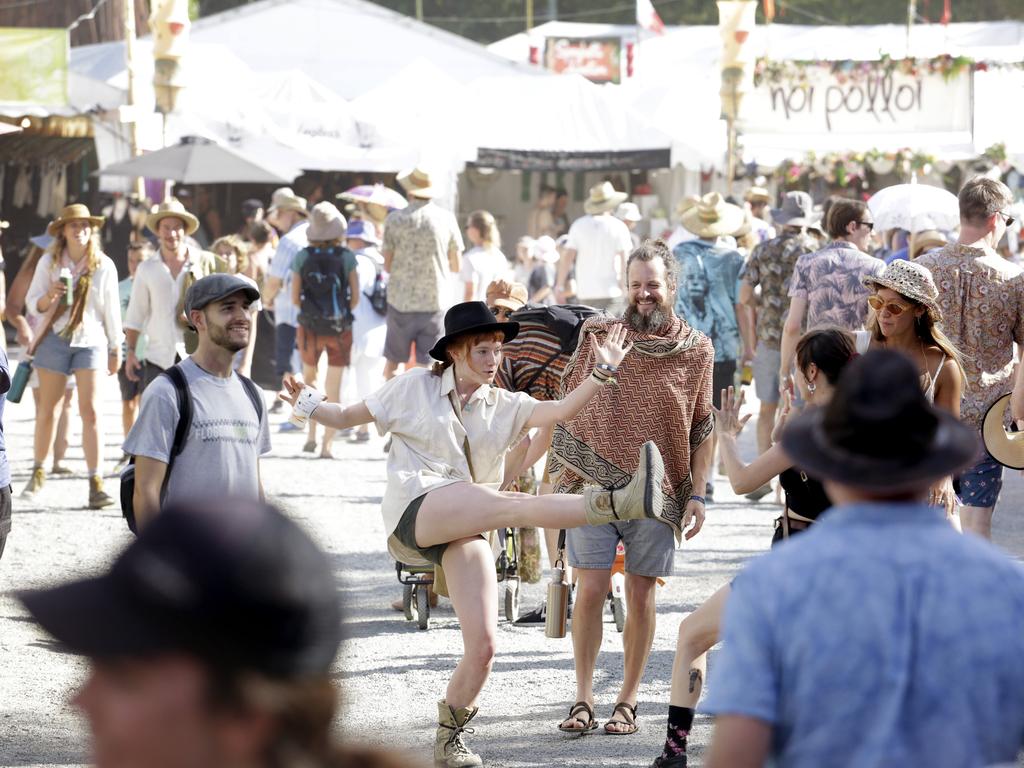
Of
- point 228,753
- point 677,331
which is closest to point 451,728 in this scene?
point 677,331

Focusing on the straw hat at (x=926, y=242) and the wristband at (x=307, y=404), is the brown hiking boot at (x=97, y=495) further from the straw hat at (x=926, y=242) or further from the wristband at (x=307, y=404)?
the straw hat at (x=926, y=242)

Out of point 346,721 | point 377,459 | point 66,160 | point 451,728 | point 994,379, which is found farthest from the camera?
point 66,160

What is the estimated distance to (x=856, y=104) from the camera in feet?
79.1

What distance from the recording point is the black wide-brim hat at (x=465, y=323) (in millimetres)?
6094

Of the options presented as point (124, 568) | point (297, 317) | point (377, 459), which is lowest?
point (377, 459)

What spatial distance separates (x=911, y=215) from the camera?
14.5m

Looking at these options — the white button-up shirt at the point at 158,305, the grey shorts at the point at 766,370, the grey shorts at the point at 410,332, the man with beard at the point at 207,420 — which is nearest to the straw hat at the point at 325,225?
the grey shorts at the point at 410,332

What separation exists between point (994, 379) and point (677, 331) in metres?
1.78

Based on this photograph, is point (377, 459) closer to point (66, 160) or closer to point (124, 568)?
point (124, 568)

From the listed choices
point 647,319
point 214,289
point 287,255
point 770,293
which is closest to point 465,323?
point 647,319

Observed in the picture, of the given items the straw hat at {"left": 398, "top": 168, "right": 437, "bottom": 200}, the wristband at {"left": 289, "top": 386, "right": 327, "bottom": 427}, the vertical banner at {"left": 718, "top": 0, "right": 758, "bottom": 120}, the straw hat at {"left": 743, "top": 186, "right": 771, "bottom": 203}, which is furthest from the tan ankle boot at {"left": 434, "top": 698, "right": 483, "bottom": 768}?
the vertical banner at {"left": 718, "top": 0, "right": 758, "bottom": 120}

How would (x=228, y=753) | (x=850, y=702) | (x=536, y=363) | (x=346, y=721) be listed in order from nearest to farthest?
(x=228, y=753) → (x=850, y=702) → (x=346, y=721) → (x=536, y=363)

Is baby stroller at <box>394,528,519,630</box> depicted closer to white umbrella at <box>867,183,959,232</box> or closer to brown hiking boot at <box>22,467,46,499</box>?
brown hiking boot at <box>22,467,46,499</box>

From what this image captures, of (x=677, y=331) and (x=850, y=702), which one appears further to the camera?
(x=677, y=331)
